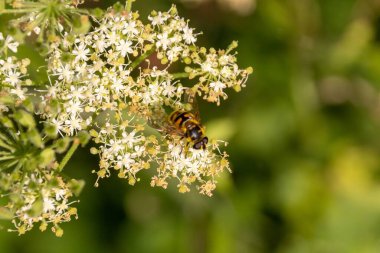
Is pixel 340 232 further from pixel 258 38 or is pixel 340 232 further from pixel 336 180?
pixel 258 38

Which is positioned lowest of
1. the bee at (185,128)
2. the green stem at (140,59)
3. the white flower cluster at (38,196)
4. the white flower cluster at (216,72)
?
the white flower cluster at (38,196)

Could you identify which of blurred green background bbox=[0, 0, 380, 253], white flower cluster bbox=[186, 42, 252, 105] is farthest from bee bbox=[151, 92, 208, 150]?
blurred green background bbox=[0, 0, 380, 253]

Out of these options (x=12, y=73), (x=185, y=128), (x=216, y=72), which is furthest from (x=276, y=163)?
(x=12, y=73)

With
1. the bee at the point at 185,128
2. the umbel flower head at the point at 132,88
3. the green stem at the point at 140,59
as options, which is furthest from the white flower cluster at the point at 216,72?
the green stem at the point at 140,59

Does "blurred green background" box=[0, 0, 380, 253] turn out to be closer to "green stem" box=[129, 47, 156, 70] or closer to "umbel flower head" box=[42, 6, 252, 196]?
"umbel flower head" box=[42, 6, 252, 196]

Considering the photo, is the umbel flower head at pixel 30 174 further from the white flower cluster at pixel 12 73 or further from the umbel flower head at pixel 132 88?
the umbel flower head at pixel 132 88

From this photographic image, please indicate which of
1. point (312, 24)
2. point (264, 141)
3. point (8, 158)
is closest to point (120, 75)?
point (8, 158)

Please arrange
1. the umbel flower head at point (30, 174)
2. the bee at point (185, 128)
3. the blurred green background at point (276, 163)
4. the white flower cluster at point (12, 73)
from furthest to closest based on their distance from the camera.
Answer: the blurred green background at point (276, 163) < the bee at point (185, 128) < the white flower cluster at point (12, 73) < the umbel flower head at point (30, 174)

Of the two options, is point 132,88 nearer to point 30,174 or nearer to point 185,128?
point 185,128
